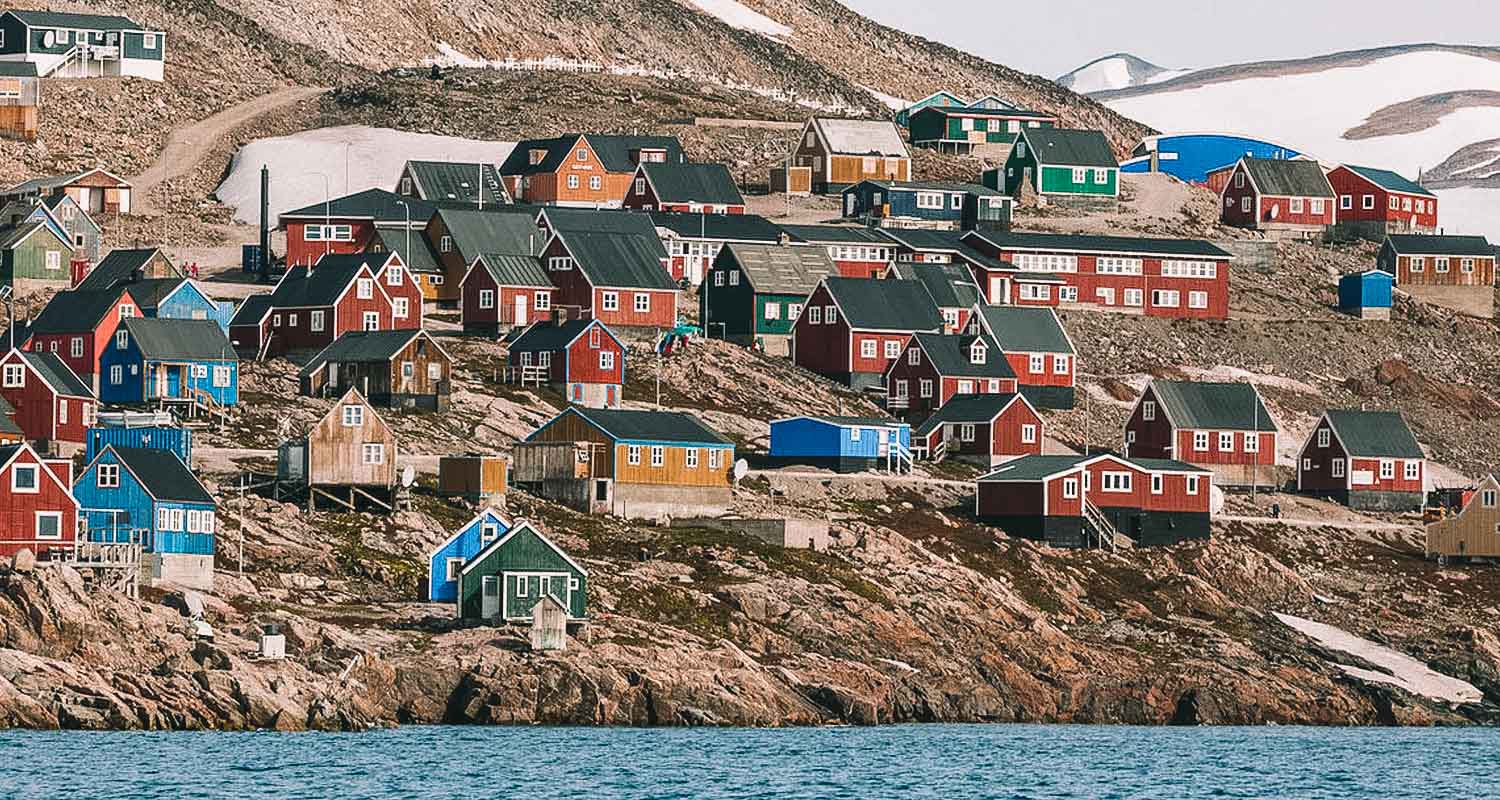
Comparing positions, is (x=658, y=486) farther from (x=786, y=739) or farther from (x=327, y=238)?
(x=327, y=238)

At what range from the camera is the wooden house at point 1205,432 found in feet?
438

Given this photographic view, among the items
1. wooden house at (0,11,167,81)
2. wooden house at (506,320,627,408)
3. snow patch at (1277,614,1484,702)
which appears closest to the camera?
snow patch at (1277,614,1484,702)

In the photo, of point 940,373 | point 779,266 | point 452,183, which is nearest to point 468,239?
point 779,266

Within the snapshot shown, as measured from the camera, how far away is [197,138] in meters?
174

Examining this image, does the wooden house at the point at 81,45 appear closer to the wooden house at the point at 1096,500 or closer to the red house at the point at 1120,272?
the red house at the point at 1120,272

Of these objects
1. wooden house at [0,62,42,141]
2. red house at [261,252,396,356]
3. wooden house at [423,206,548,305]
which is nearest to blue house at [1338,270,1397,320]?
wooden house at [423,206,548,305]

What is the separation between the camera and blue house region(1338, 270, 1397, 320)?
159 metres

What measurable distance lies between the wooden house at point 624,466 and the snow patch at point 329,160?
47642mm

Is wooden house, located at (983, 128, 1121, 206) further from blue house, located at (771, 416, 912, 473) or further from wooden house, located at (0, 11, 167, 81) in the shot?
blue house, located at (771, 416, 912, 473)

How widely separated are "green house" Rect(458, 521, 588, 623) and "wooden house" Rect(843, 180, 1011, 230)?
7074 centimetres

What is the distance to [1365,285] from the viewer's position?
159750 mm

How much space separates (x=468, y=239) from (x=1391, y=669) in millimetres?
49098

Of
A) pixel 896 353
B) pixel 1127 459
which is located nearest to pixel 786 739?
pixel 1127 459

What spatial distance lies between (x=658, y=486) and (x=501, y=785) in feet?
112
